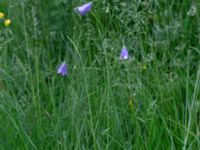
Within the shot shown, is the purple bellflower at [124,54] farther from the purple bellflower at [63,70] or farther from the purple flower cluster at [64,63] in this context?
the purple bellflower at [63,70]

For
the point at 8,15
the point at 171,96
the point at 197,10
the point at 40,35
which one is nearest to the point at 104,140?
the point at 171,96

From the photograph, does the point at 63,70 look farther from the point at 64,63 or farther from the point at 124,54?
the point at 124,54

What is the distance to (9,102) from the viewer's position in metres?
2.68

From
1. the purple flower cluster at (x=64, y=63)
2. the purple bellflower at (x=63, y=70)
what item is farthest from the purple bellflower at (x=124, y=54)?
the purple bellflower at (x=63, y=70)

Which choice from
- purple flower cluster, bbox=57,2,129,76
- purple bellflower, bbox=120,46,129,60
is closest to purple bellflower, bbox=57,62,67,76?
purple flower cluster, bbox=57,2,129,76

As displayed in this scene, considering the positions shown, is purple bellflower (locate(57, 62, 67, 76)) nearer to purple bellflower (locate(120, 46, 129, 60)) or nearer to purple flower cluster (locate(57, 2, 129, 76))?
purple flower cluster (locate(57, 2, 129, 76))

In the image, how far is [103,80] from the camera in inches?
114

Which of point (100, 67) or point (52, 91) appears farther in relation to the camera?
Answer: point (100, 67)

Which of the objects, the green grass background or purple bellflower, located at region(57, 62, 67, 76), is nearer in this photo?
the green grass background

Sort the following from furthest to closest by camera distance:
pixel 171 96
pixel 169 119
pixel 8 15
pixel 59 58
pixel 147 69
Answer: pixel 8 15 < pixel 59 58 < pixel 147 69 < pixel 171 96 < pixel 169 119

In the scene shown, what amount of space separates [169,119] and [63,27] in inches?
47.0

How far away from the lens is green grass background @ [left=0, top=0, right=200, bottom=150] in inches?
97.6

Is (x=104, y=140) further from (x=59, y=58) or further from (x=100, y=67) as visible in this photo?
(x=59, y=58)

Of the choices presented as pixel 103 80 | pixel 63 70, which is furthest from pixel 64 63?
pixel 103 80
